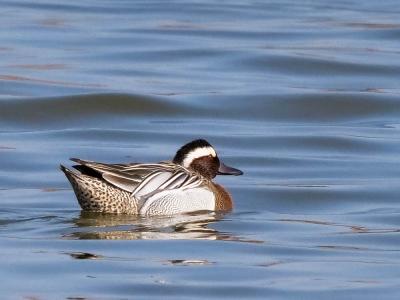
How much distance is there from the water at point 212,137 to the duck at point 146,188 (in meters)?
0.14

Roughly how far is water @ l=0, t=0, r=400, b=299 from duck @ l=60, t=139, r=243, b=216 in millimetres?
141

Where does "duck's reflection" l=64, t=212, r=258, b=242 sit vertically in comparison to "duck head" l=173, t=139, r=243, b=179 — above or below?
below

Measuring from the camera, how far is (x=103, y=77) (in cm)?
1977

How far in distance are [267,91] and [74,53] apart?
3457mm

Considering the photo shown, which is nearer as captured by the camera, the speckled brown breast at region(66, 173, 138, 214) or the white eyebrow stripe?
the speckled brown breast at region(66, 173, 138, 214)

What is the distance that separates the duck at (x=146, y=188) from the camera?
12023 mm

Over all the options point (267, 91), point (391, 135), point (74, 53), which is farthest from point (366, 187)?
point (74, 53)

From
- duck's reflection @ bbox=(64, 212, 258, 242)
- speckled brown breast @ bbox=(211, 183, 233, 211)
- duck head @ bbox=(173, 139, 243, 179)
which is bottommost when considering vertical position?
duck's reflection @ bbox=(64, 212, 258, 242)

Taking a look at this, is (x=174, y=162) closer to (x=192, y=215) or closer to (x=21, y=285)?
(x=192, y=215)

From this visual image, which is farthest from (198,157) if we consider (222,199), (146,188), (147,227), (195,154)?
(147,227)

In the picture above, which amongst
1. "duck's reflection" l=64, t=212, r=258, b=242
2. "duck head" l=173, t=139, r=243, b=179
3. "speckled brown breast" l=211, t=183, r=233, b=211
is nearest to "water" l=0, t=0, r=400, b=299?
"duck's reflection" l=64, t=212, r=258, b=242

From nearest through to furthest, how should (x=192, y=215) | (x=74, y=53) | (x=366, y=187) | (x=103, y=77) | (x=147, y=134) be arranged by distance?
(x=192, y=215) → (x=366, y=187) → (x=147, y=134) → (x=103, y=77) → (x=74, y=53)

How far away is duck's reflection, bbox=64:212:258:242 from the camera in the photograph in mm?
11203

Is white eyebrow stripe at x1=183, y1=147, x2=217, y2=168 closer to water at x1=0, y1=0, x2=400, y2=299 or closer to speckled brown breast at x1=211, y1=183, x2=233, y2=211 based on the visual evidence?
speckled brown breast at x1=211, y1=183, x2=233, y2=211
